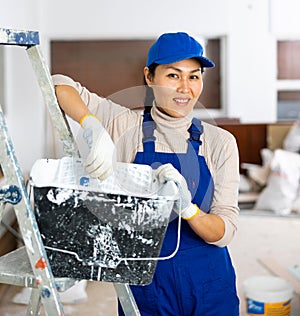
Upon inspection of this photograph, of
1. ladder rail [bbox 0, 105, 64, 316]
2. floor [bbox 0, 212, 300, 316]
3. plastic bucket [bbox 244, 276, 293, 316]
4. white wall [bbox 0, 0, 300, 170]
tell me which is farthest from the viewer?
white wall [bbox 0, 0, 300, 170]

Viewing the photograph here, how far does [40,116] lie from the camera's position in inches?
Result: 216

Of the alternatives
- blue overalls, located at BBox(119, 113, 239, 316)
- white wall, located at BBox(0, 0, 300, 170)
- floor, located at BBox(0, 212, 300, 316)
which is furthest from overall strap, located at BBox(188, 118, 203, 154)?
white wall, located at BBox(0, 0, 300, 170)

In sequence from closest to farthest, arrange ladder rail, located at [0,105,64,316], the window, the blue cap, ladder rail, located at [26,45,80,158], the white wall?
ladder rail, located at [0,105,64,316] → ladder rail, located at [26,45,80,158] → the blue cap → the white wall → the window

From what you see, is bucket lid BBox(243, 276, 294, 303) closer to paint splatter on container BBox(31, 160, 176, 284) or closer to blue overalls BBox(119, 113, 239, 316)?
blue overalls BBox(119, 113, 239, 316)

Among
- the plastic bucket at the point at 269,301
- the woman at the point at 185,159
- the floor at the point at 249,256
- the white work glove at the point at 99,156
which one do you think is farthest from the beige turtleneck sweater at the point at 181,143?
the floor at the point at 249,256

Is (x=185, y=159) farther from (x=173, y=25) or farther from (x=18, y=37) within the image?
(x=173, y=25)

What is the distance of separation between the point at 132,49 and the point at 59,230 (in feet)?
14.7

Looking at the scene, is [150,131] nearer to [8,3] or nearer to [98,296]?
[98,296]

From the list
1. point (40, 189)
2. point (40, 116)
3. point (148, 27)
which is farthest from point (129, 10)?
point (40, 189)

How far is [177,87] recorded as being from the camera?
1.49 meters

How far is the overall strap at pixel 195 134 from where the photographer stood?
4.97 ft

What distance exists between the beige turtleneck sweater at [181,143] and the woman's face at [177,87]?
0.11 feet

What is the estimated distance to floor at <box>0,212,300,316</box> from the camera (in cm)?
294

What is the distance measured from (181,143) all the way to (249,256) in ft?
7.97
